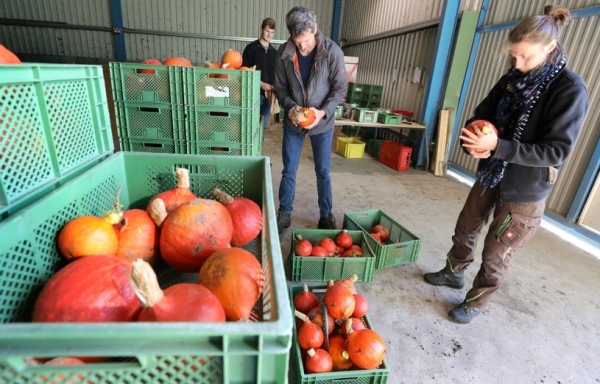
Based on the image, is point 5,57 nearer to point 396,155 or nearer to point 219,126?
point 219,126

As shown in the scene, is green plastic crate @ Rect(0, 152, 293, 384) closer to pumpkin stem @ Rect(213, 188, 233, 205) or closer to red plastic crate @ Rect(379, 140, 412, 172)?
pumpkin stem @ Rect(213, 188, 233, 205)

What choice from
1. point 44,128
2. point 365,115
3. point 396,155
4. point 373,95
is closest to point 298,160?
point 44,128

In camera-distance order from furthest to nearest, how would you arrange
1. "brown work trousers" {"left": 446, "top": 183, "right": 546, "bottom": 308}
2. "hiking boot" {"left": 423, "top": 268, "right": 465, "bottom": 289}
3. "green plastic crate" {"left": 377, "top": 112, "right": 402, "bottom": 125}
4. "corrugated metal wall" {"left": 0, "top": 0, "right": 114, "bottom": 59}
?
"corrugated metal wall" {"left": 0, "top": 0, "right": 114, "bottom": 59}, "green plastic crate" {"left": 377, "top": 112, "right": 402, "bottom": 125}, "hiking boot" {"left": 423, "top": 268, "right": 465, "bottom": 289}, "brown work trousers" {"left": 446, "top": 183, "right": 546, "bottom": 308}

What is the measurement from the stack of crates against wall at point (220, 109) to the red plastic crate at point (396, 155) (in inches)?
149

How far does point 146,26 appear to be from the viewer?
974cm

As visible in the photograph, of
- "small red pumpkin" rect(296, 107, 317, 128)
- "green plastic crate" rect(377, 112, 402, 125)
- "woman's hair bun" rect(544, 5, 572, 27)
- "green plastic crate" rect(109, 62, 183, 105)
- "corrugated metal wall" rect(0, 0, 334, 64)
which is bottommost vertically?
"green plastic crate" rect(377, 112, 402, 125)

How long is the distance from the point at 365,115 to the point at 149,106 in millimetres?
4131

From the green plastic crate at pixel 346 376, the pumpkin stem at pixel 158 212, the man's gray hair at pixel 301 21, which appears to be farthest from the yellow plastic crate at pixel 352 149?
the pumpkin stem at pixel 158 212

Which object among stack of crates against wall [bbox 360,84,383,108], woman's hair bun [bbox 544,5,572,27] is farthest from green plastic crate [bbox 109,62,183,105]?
stack of crates against wall [bbox 360,84,383,108]

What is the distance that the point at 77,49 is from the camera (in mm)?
9844

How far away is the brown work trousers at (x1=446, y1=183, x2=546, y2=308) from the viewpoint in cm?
175

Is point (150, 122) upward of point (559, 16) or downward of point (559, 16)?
downward

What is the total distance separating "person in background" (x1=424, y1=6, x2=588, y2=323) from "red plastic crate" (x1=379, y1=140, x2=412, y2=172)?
3.53m

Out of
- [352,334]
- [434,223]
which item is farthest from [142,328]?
[434,223]
